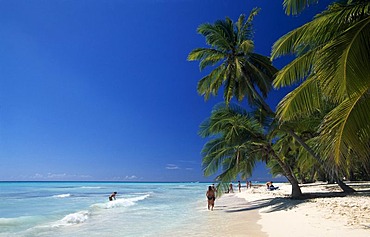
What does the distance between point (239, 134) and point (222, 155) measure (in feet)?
4.82

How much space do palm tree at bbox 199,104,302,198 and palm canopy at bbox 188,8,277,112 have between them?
1.11m

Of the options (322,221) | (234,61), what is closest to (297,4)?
(322,221)

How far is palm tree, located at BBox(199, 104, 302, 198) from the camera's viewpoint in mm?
14430

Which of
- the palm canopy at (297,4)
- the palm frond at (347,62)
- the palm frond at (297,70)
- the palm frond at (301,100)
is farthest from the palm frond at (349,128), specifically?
the palm canopy at (297,4)

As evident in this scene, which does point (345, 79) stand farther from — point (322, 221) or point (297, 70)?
point (322, 221)

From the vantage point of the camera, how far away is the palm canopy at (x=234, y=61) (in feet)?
49.3

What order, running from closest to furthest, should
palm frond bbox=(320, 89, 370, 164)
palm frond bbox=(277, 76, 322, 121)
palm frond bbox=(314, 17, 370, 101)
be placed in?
palm frond bbox=(314, 17, 370, 101)
palm frond bbox=(320, 89, 370, 164)
palm frond bbox=(277, 76, 322, 121)

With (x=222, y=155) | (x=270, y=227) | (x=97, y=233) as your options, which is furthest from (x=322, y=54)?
(x=222, y=155)

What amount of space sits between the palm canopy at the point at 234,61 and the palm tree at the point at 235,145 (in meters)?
1.11

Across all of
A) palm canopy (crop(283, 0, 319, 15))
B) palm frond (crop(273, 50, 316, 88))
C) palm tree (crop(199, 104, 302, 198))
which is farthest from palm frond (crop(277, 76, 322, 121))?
palm tree (crop(199, 104, 302, 198))

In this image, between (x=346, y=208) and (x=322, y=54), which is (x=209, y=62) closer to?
(x=346, y=208)

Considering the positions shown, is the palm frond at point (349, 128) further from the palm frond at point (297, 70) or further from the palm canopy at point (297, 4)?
the palm canopy at point (297, 4)

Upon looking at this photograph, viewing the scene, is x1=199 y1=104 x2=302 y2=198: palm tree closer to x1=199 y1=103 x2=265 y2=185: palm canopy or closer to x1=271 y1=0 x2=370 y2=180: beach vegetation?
x1=199 y1=103 x2=265 y2=185: palm canopy

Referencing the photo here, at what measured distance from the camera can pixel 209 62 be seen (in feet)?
52.5
